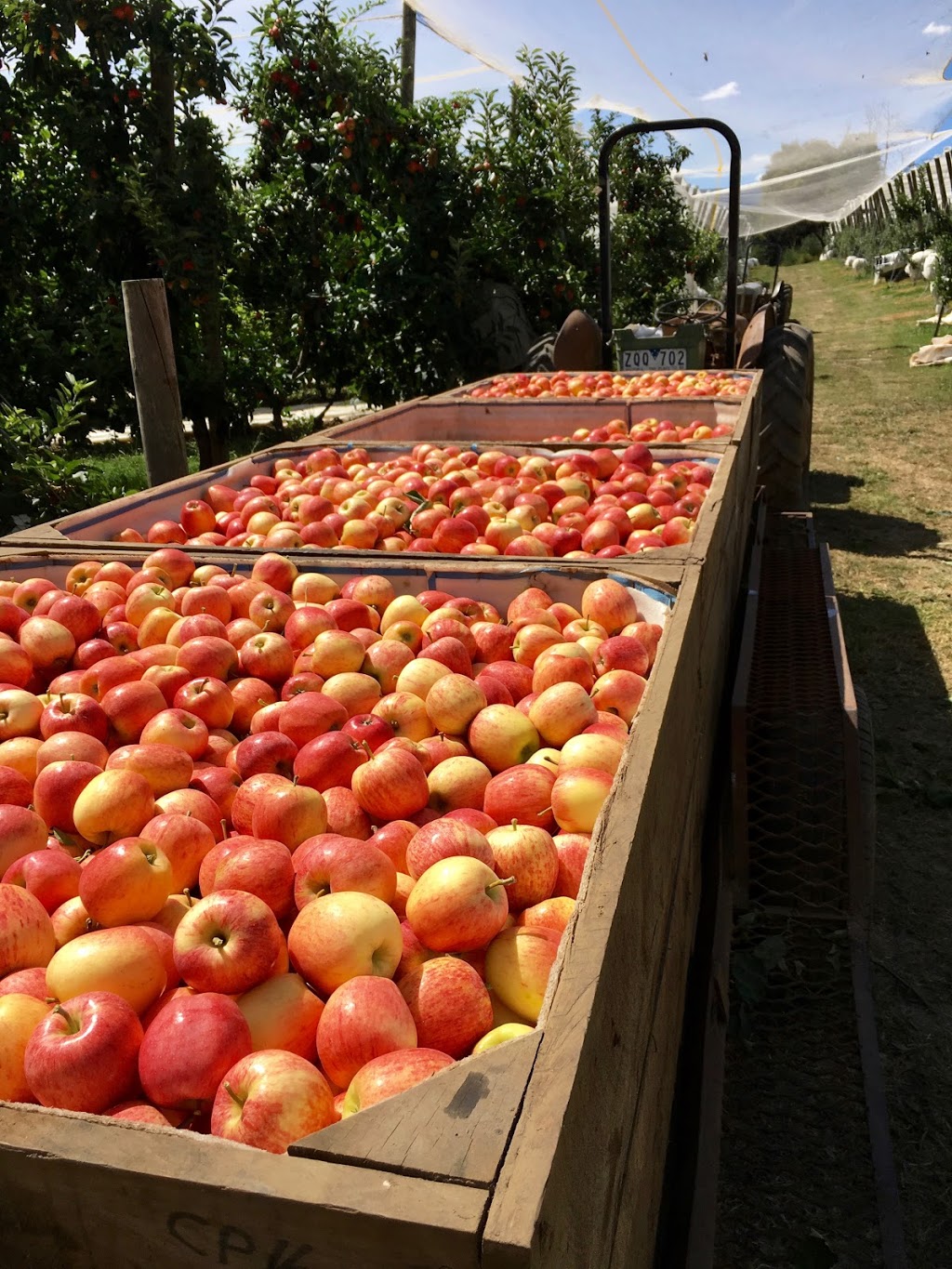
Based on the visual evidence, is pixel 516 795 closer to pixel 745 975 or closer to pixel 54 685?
pixel 54 685

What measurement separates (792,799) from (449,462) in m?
2.08

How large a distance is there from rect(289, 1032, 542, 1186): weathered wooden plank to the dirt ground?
1703mm

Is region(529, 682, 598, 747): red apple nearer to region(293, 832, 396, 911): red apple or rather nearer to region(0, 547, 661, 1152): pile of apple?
region(0, 547, 661, 1152): pile of apple

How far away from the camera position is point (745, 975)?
290 cm

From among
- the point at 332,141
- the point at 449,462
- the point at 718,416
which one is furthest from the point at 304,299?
the point at 449,462

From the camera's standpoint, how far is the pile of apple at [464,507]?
9.96 ft

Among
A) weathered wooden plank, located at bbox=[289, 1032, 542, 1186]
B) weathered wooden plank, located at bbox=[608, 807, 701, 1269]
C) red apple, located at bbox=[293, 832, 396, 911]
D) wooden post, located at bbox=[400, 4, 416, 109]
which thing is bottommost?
weathered wooden plank, located at bbox=[608, 807, 701, 1269]

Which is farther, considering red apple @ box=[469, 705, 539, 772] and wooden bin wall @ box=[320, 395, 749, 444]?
wooden bin wall @ box=[320, 395, 749, 444]

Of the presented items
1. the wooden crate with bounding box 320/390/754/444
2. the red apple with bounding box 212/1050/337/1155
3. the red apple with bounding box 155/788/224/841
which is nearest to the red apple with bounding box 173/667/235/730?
the red apple with bounding box 155/788/224/841

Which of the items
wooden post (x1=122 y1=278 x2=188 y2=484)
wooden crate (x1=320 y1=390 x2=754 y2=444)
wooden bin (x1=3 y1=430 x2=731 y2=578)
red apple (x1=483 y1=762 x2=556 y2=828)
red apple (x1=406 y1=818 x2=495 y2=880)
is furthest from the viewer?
wooden crate (x1=320 y1=390 x2=754 y2=444)

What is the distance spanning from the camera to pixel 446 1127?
0.79 metres

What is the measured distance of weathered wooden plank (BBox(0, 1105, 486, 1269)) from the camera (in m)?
0.70

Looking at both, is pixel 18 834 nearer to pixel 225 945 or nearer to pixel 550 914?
pixel 225 945

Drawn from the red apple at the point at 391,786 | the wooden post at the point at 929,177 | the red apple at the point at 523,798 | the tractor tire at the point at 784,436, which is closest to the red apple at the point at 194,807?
the red apple at the point at 391,786
